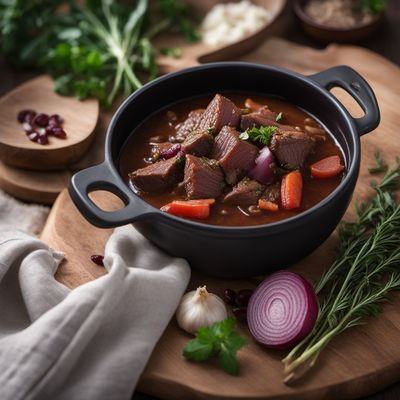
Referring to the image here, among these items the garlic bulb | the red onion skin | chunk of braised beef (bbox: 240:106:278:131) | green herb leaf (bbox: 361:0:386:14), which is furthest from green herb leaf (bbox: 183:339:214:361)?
green herb leaf (bbox: 361:0:386:14)

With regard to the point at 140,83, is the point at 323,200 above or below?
above

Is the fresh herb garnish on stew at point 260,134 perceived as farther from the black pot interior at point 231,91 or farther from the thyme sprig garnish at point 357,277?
the thyme sprig garnish at point 357,277

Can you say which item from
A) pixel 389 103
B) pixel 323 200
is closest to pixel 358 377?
pixel 323 200

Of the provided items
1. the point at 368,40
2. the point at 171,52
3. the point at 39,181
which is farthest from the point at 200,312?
the point at 368,40

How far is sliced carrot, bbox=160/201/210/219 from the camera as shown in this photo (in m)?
4.00

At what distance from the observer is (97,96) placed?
5422mm

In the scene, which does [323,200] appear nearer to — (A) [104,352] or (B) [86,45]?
(A) [104,352]

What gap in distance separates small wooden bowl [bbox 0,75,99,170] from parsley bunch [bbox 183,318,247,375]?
189 centimetres

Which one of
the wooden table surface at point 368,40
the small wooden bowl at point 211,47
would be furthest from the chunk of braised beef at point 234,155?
the wooden table surface at point 368,40

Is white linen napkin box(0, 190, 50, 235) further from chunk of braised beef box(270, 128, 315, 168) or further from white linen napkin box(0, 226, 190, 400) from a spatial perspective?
chunk of braised beef box(270, 128, 315, 168)

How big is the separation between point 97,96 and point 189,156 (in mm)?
1553

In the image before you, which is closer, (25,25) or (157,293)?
(157,293)

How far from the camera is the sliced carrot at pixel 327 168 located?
13.9 feet

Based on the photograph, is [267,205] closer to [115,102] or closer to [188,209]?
[188,209]
